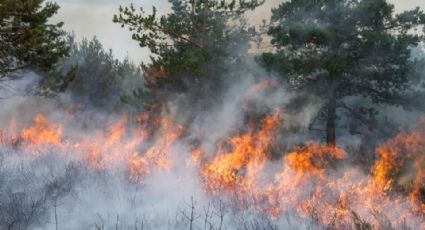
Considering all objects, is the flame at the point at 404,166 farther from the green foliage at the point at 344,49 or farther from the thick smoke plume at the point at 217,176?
the green foliage at the point at 344,49

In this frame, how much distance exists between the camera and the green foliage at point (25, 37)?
11591 mm

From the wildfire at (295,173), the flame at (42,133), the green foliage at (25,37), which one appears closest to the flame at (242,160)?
the wildfire at (295,173)

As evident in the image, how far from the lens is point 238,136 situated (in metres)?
17.2

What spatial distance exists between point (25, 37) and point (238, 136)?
8793 millimetres

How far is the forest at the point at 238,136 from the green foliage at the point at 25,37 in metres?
0.04

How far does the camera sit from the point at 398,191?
11.3 meters

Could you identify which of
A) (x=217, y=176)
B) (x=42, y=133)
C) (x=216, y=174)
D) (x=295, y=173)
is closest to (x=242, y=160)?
(x=216, y=174)

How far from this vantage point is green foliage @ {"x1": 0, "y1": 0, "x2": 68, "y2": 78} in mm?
11591

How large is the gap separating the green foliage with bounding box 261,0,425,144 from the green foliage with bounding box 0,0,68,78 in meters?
7.64

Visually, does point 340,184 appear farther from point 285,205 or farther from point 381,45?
point 381,45

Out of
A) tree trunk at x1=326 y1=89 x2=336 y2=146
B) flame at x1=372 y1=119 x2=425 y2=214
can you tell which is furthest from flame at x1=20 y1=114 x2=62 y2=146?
flame at x1=372 y1=119 x2=425 y2=214

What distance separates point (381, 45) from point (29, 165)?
40.5 feet

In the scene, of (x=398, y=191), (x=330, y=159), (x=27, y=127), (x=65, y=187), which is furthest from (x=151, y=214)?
(x=27, y=127)

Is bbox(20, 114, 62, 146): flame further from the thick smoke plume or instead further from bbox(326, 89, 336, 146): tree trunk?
bbox(326, 89, 336, 146): tree trunk
